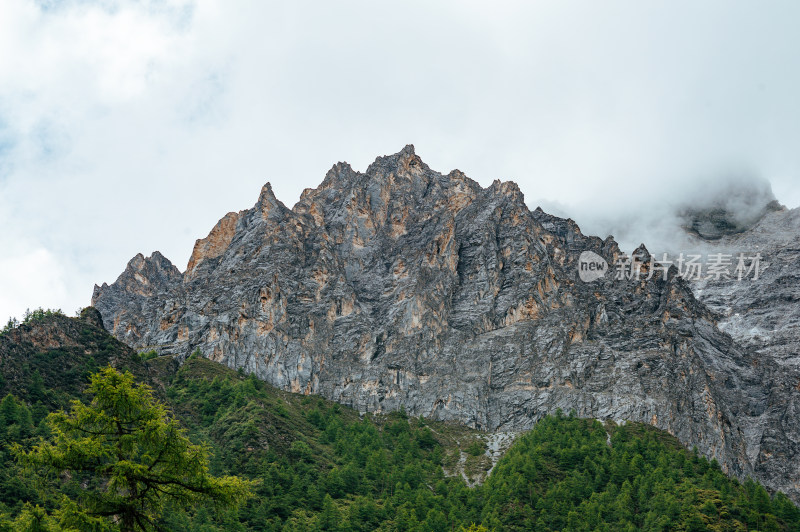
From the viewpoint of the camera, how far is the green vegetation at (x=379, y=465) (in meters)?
100

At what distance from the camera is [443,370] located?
16438 cm

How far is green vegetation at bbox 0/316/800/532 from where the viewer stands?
100 m

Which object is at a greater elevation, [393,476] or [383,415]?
[383,415]

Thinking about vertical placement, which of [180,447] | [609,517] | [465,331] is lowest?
[180,447]

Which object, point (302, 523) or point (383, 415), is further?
point (383, 415)

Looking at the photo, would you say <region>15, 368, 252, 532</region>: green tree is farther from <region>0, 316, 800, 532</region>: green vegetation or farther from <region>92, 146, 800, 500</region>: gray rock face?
<region>92, 146, 800, 500</region>: gray rock face

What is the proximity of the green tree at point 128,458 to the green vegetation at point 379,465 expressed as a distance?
164ft

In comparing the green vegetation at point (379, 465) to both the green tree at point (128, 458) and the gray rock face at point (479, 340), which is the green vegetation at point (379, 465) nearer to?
the gray rock face at point (479, 340)

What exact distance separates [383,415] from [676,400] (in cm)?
5847

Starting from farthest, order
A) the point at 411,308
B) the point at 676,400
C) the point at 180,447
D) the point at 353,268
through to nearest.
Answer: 1. the point at 353,268
2. the point at 411,308
3. the point at 676,400
4. the point at 180,447

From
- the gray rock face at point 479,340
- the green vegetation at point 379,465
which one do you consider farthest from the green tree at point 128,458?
the gray rock face at point 479,340

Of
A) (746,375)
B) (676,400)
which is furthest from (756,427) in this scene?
(676,400)

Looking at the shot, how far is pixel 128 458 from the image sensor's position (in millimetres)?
23047

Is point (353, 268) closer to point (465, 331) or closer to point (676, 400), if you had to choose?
point (465, 331)
